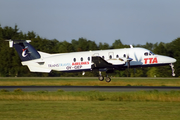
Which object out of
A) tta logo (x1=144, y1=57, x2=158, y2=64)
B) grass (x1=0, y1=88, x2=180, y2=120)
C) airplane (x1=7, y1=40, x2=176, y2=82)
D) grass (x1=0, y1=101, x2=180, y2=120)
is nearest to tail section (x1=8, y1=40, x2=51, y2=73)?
airplane (x1=7, y1=40, x2=176, y2=82)

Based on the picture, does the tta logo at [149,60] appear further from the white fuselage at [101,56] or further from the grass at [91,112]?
the grass at [91,112]

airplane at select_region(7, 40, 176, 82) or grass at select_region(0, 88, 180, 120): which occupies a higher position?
airplane at select_region(7, 40, 176, 82)

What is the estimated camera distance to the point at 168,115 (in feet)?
49.2

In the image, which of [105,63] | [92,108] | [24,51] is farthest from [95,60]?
[92,108]

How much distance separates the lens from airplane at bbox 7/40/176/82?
32125 mm

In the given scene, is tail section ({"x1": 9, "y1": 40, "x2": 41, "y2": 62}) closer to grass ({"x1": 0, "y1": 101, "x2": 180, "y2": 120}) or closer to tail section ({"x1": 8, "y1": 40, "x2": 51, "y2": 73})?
tail section ({"x1": 8, "y1": 40, "x2": 51, "y2": 73})

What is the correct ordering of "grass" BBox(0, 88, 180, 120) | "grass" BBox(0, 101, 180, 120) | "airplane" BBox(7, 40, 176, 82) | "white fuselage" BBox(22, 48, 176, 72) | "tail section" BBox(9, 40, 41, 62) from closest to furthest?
"grass" BBox(0, 101, 180, 120), "grass" BBox(0, 88, 180, 120), "airplane" BBox(7, 40, 176, 82), "white fuselage" BBox(22, 48, 176, 72), "tail section" BBox(9, 40, 41, 62)

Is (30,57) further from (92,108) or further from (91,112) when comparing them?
(91,112)

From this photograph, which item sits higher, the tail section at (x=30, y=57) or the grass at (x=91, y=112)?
the tail section at (x=30, y=57)

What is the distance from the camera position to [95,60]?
3186 cm

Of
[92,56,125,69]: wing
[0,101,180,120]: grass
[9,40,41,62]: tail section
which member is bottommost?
[0,101,180,120]: grass

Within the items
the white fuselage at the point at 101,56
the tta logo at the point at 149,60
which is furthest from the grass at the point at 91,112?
the tta logo at the point at 149,60

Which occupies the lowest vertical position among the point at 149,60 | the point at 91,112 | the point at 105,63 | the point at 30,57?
the point at 91,112

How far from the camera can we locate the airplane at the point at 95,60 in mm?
32125
